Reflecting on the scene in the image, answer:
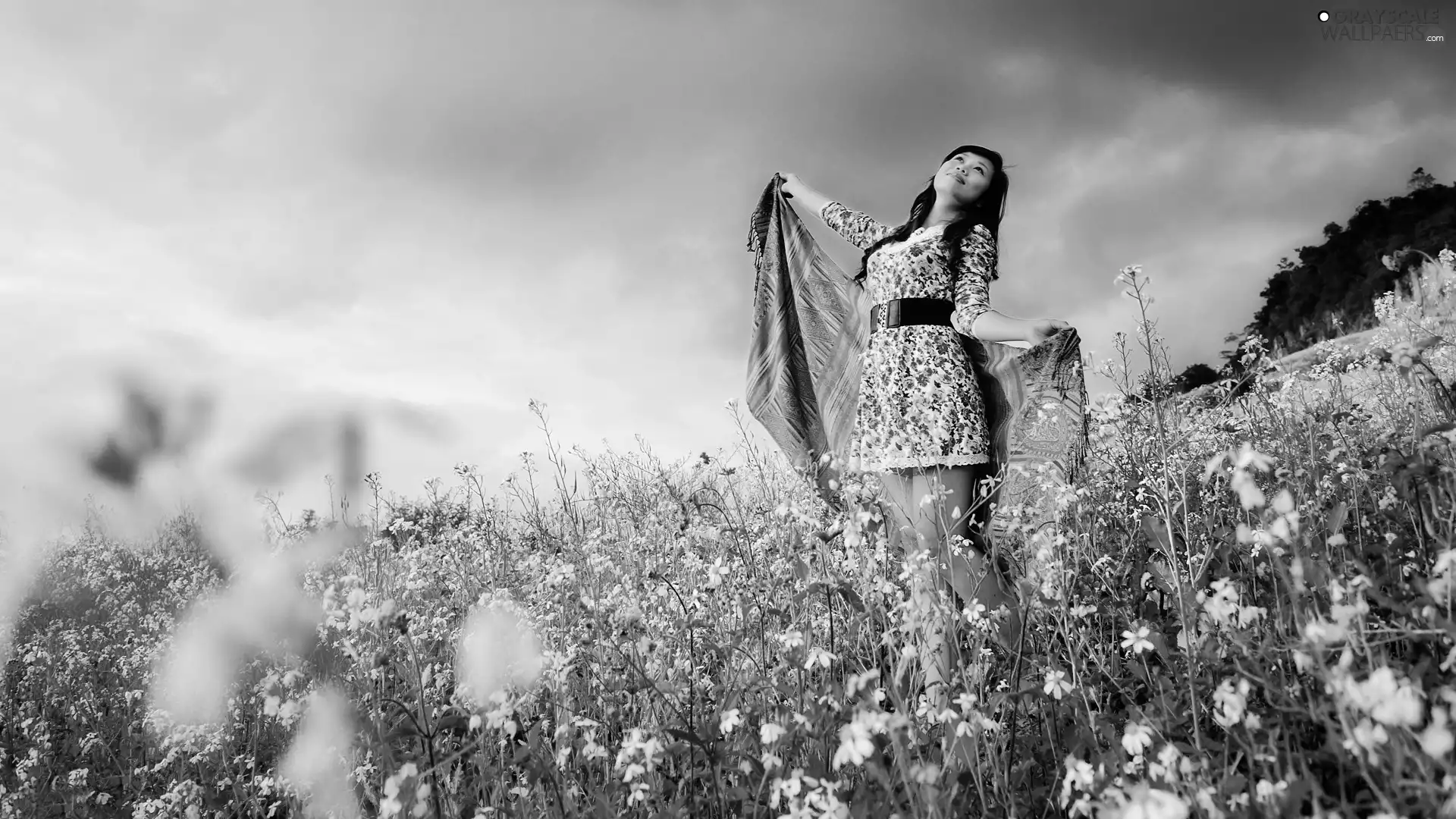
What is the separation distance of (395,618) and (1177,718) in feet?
6.35

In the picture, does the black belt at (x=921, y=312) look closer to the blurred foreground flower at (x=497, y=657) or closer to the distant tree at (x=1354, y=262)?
the blurred foreground flower at (x=497, y=657)

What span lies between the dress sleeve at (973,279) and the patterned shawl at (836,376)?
11.5 inches

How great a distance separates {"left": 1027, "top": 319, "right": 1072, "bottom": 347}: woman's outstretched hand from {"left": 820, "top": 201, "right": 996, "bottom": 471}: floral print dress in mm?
314

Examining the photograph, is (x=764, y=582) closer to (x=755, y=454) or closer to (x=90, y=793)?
(x=755, y=454)

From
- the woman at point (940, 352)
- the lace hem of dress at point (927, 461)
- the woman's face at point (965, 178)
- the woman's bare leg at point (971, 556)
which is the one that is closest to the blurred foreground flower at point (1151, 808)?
the woman's bare leg at point (971, 556)

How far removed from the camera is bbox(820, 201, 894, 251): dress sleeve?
4695mm

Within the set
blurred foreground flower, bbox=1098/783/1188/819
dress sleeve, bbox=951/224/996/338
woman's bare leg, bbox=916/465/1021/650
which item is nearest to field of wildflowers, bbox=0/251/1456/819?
blurred foreground flower, bbox=1098/783/1188/819

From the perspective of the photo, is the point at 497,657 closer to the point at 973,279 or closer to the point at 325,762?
the point at 325,762

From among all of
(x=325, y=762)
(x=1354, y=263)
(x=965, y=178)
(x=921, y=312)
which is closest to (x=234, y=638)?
(x=325, y=762)

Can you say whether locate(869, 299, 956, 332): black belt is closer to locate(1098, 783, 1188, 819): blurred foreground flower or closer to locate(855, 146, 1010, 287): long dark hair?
locate(855, 146, 1010, 287): long dark hair

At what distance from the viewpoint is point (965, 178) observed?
14.1 feet

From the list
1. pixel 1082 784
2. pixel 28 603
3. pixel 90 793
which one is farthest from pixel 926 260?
pixel 28 603

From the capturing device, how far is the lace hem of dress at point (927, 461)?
370 cm

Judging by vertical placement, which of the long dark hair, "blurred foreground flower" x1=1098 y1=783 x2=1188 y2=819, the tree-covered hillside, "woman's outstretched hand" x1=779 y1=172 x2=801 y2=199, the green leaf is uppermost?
the tree-covered hillside
